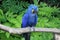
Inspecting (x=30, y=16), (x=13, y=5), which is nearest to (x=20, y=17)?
(x=13, y=5)

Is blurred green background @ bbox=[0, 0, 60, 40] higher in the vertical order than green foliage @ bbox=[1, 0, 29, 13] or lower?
lower

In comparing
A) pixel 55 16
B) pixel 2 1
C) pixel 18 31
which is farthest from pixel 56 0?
pixel 18 31

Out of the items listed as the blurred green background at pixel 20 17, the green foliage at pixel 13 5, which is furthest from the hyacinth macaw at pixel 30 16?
the green foliage at pixel 13 5

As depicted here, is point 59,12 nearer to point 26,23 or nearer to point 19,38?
point 19,38

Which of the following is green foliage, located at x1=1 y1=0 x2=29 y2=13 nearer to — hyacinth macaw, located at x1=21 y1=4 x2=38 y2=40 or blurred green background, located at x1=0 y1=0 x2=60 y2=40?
blurred green background, located at x1=0 y1=0 x2=60 y2=40

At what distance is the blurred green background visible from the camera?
3369mm

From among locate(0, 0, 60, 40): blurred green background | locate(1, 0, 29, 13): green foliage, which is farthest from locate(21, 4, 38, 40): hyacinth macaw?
locate(1, 0, 29, 13): green foliage

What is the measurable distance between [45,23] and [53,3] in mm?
1029

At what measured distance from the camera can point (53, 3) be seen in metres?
4.43

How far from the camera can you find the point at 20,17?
143 inches

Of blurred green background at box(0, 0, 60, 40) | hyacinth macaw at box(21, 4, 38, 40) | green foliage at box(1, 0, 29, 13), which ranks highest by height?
hyacinth macaw at box(21, 4, 38, 40)

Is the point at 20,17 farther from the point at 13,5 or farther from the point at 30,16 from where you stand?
the point at 30,16

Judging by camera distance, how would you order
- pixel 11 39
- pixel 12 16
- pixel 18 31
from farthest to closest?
pixel 12 16 → pixel 11 39 → pixel 18 31

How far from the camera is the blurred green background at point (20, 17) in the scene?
3.37 meters
